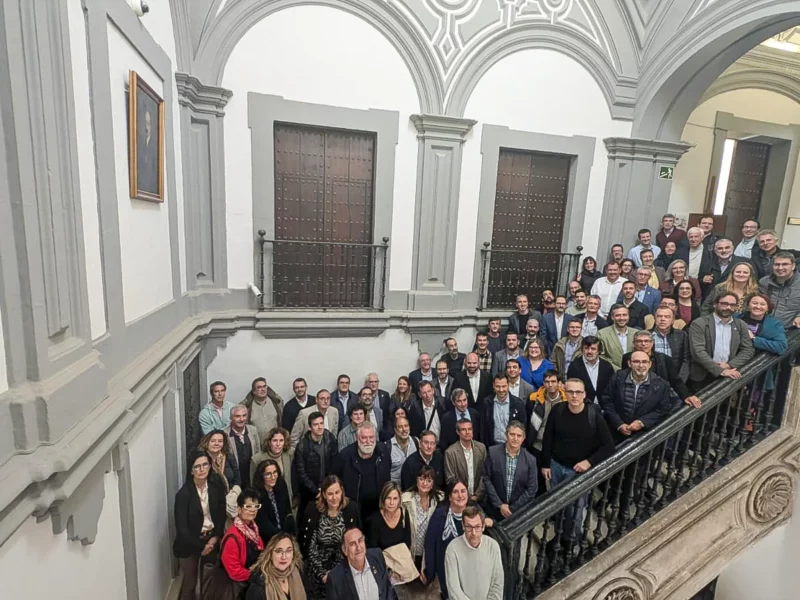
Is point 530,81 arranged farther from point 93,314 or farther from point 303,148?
point 93,314

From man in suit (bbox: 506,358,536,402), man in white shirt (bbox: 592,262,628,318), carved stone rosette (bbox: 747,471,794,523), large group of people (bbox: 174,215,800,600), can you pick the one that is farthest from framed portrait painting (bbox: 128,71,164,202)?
carved stone rosette (bbox: 747,471,794,523)

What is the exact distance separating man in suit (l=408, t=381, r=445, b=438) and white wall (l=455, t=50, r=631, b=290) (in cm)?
199

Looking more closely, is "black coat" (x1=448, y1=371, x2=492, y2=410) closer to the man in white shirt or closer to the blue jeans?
the blue jeans

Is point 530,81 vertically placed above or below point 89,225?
above

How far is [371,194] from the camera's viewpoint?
19.6ft

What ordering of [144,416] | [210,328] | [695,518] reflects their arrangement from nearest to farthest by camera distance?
[144,416], [695,518], [210,328]

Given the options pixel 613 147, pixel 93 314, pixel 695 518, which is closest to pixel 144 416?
pixel 93 314

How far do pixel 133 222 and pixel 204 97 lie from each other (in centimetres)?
273

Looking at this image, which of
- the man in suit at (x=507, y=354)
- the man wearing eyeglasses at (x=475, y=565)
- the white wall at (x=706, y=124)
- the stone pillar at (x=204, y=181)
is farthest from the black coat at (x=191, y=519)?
the white wall at (x=706, y=124)

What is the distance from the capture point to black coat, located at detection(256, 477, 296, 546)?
3.65 metres

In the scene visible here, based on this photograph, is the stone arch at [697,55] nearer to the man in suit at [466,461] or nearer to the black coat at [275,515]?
the man in suit at [466,461]

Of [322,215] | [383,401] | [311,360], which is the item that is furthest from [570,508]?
[322,215]

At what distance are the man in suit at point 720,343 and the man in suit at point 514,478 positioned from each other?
5.49 feet

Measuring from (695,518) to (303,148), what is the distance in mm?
5553
